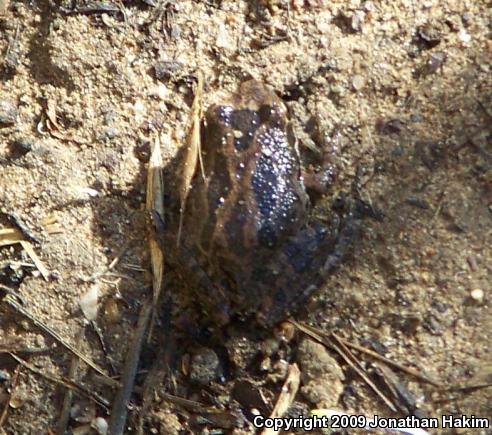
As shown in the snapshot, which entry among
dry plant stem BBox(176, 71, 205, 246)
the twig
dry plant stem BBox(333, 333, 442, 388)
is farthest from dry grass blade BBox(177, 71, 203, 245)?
dry plant stem BBox(333, 333, 442, 388)

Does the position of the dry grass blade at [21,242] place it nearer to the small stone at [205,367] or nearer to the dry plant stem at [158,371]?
the dry plant stem at [158,371]

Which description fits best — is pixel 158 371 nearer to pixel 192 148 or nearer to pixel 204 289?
pixel 204 289

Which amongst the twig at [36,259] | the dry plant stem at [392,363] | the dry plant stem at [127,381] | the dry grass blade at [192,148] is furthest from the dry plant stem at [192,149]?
the dry plant stem at [392,363]

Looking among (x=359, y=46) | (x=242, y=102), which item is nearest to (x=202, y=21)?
(x=242, y=102)

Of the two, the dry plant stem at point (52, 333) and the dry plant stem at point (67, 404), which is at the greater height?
the dry plant stem at point (52, 333)

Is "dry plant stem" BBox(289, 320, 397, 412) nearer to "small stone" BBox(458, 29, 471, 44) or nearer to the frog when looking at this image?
the frog

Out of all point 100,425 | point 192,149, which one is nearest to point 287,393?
point 100,425
